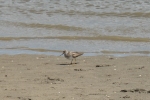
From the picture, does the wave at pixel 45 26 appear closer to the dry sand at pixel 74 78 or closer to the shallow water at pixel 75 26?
the shallow water at pixel 75 26

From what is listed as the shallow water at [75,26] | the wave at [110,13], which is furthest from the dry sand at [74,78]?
the wave at [110,13]

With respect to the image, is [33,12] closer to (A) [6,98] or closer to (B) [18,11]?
(B) [18,11]

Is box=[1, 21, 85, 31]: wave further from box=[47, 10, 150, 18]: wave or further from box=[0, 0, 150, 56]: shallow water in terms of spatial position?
box=[47, 10, 150, 18]: wave

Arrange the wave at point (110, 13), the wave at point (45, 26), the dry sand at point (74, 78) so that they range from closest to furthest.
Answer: the dry sand at point (74, 78) < the wave at point (45, 26) < the wave at point (110, 13)

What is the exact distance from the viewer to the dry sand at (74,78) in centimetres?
738

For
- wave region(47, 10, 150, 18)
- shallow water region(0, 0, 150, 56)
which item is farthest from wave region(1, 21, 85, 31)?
wave region(47, 10, 150, 18)

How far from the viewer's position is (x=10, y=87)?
7895 millimetres

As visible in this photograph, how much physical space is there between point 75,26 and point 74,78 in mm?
6126

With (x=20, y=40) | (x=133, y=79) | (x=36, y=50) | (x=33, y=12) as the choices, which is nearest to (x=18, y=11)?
(x=33, y=12)

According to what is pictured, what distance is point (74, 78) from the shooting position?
862cm

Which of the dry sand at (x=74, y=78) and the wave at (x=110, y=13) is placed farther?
the wave at (x=110, y=13)

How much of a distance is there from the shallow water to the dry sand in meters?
0.95

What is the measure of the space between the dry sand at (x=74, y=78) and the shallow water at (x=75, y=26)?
3.13ft

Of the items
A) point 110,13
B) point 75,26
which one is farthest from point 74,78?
point 110,13
